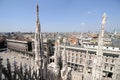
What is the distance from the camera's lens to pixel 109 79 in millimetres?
36656

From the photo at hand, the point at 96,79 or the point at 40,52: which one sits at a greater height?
the point at 40,52

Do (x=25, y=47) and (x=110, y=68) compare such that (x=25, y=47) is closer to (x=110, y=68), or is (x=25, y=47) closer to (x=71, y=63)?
(x=71, y=63)

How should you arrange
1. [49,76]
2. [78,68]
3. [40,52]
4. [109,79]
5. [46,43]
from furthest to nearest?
[46,43], [78,68], [109,79], [49,76], [40,52]

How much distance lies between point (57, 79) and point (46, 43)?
46532mm

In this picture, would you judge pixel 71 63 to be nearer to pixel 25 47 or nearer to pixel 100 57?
pixel 25 47

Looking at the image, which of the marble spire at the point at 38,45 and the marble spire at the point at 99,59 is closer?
the marble spire at the point at 99,59

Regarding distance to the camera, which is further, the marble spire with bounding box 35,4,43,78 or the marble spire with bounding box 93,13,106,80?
the marble spire with bounding box 35,4,43,78

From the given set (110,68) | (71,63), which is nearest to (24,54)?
(71,63)

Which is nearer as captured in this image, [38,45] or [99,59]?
[99,59]

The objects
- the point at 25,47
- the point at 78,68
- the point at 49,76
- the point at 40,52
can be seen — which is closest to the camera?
the point at 40,52

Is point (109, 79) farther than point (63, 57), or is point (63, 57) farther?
point (109, 79)

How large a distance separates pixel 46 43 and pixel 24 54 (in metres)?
24.2

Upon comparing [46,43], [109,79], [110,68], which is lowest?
[109,79]

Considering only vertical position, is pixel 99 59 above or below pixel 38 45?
below
